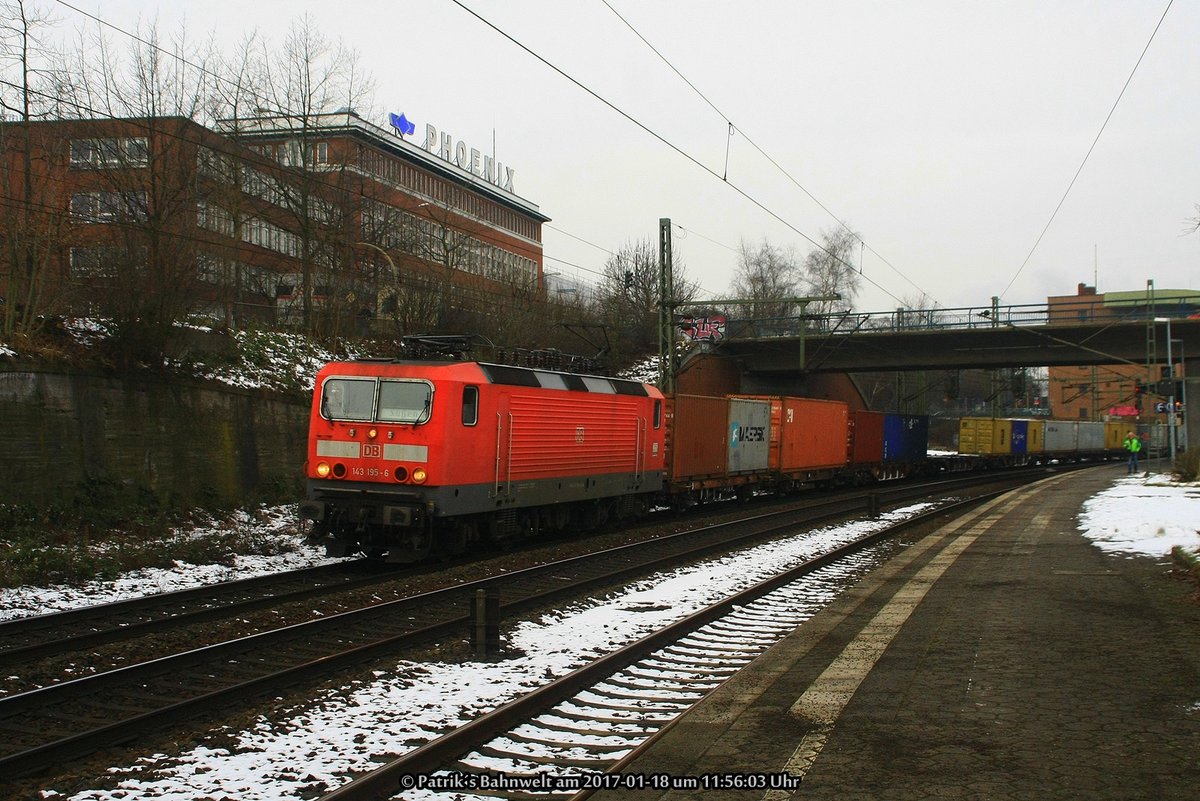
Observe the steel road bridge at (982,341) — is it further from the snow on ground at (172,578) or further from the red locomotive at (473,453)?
the snow on ground at (172,578)

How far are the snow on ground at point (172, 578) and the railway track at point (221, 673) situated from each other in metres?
3.78

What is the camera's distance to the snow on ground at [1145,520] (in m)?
15.3

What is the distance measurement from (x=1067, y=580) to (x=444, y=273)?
25.2 m

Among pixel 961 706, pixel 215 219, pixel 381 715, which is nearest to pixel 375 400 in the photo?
pixel 381 715

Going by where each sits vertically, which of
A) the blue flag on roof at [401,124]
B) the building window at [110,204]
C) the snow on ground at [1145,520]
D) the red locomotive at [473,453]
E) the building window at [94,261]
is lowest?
the snow on ground at [1145,520]

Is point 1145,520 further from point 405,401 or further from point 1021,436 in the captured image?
point 1021,436

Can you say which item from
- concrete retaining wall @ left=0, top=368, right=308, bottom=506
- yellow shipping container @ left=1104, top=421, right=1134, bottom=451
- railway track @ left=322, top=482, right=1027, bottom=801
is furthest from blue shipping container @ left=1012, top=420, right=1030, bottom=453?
railway track @ left=322, top=482, right=1027, bottom=801

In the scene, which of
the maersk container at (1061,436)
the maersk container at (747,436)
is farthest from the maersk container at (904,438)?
the maersk container at (1061,436)

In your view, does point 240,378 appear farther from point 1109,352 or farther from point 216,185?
point 1109,352

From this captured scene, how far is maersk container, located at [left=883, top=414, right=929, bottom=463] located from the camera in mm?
40719

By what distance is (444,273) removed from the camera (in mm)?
34000

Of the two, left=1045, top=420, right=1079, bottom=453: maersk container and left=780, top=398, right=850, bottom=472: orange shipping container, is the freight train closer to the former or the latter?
left=780, top=398, right=850, bottom=472: orange shipping container

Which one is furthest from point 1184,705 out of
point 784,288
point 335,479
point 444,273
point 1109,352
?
point 784,288

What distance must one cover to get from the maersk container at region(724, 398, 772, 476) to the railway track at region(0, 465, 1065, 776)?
13.0m
